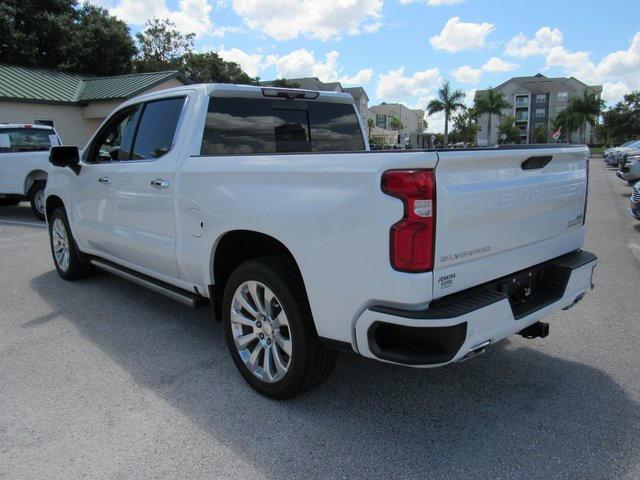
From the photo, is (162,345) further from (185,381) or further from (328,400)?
(328,400)

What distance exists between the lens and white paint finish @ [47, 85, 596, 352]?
92.7 inches

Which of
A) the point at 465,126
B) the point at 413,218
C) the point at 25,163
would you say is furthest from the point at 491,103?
the point at 413,218

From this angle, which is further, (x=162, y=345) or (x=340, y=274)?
(x=162, y=345)

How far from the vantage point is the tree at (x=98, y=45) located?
1212 inches

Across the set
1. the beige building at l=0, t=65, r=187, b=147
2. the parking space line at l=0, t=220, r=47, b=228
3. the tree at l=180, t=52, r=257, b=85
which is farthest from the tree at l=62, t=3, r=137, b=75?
the parking space line at l=0, t=220, r=47, b=228

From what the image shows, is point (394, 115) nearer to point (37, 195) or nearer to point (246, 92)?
point (37, 195)

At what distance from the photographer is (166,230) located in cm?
382

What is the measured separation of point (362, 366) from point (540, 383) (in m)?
1.19

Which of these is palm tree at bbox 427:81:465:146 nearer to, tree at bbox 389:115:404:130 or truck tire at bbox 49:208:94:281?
tree at bbox 389:115:404:130

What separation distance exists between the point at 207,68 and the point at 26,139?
3692 cm

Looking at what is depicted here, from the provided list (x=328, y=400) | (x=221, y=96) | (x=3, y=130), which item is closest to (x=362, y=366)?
(x=328, y=400)

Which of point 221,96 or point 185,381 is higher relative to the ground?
point 221,96

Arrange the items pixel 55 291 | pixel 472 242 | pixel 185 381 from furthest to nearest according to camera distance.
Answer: pixel 55 291, pixel 185 381, pixel 472 242

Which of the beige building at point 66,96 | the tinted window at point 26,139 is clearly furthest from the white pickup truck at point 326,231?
the beige building at point 66,96
